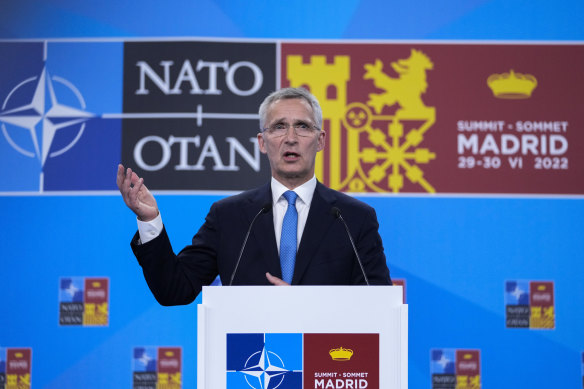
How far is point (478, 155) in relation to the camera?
11.5 feet

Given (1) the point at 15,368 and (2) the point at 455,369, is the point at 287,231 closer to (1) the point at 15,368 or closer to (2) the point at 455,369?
(2) the point at 455,369

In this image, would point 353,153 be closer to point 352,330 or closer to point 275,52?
point 275,52

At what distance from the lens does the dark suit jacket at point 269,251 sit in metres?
1.95

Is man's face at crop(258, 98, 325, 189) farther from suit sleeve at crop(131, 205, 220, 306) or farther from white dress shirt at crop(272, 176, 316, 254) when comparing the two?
suit sleeve at crop(131, 205, 220, 306)

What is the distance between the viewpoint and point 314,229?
200 centimetres

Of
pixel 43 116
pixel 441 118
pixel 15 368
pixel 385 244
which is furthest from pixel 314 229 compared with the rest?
pixel 15 368

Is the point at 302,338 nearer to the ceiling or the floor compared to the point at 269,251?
nearer to the floor

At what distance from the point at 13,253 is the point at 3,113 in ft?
2.38

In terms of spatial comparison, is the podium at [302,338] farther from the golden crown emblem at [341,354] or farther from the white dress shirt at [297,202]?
the white dress shirt at [297,202]

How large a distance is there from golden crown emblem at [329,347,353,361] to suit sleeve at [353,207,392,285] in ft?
1.75

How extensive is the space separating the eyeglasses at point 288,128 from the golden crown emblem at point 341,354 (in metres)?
0.78

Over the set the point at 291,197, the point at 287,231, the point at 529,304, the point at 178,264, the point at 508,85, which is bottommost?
the point at 529,304

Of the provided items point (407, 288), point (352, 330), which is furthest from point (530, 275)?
point (352, 330)

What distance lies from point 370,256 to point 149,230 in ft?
2.11
